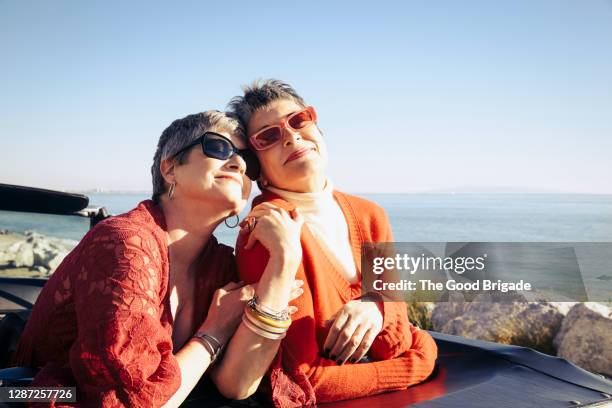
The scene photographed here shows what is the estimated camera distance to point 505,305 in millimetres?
7336

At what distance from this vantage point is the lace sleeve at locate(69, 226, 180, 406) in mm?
1462

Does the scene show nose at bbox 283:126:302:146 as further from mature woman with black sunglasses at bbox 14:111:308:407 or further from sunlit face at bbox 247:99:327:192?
mature woman with black sunglasses at bbox 14:111:308:407

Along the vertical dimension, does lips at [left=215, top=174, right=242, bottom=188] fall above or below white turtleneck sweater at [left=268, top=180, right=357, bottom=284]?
above

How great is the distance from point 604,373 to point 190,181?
5.83m

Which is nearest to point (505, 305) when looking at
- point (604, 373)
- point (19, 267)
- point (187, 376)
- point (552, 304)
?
point (552, 304)

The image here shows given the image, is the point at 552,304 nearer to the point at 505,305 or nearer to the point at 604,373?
the point at 505,305

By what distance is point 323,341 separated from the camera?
1.83m

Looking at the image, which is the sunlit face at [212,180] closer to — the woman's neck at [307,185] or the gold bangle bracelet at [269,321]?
the woman's neck at [307,185]

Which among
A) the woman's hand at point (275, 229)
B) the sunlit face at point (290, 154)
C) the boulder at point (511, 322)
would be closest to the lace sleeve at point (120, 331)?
the woman's hand at point (275, 229)

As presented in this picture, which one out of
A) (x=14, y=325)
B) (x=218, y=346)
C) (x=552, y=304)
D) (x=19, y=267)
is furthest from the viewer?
(x=19, y=267)

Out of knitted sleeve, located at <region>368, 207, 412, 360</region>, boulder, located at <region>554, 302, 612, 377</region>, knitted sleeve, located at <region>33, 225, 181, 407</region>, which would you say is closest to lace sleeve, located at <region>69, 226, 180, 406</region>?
knitted sleeve, located at <region>33, 225, 181, 407</region>

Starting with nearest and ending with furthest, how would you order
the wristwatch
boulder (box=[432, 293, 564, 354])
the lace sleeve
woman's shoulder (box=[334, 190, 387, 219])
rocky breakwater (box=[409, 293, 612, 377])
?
the lace sleeve < the wristwatch < woman's shoulder (box=[334, 190, 387, 219]) < rocky breakwater (box=[409, 293, 612, 377]) < boulder (box=[432, 293, 564, 354])

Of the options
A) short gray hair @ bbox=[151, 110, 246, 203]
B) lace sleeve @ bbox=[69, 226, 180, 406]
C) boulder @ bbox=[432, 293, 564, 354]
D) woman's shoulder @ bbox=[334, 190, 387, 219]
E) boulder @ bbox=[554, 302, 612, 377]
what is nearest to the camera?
lace sleeve @ bbox=[69, 226, 180, 406]

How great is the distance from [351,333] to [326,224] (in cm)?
48
